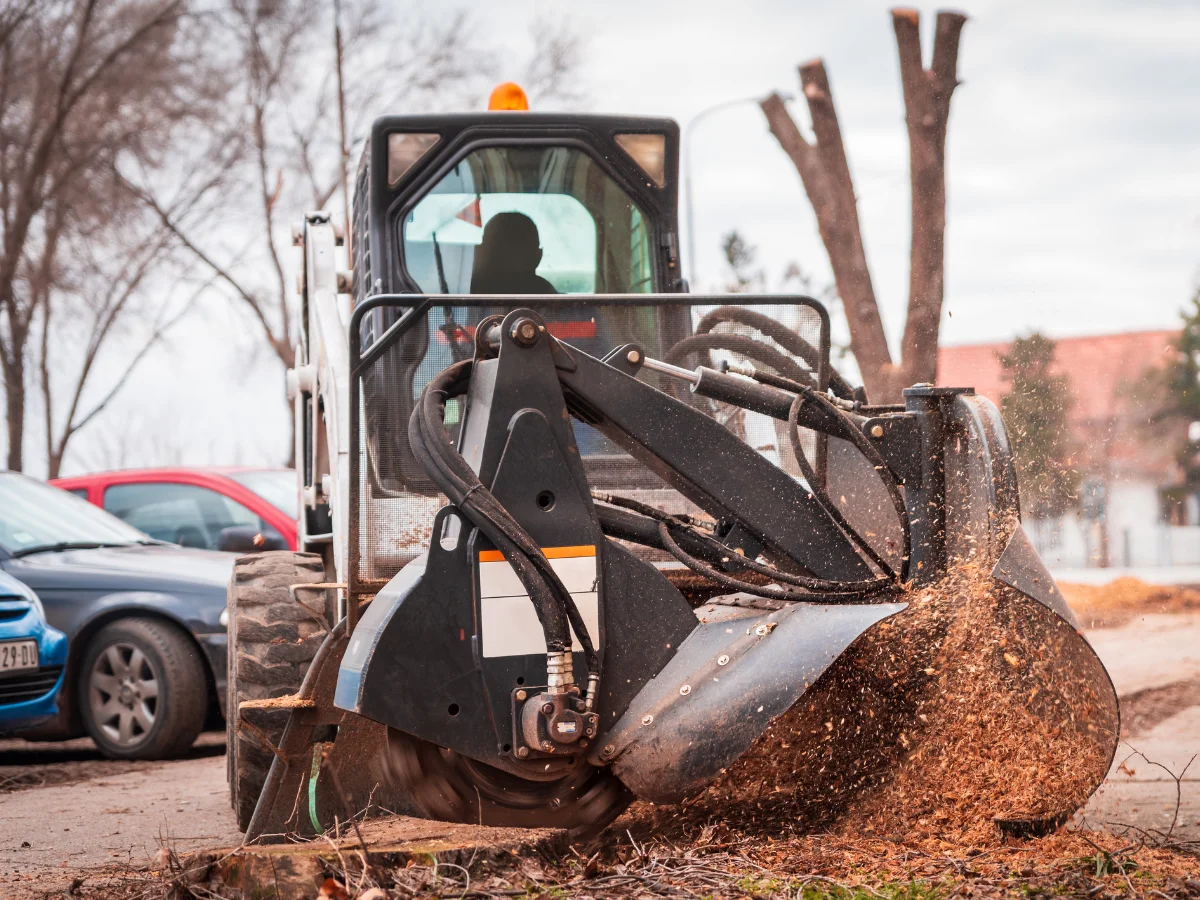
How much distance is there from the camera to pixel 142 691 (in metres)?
8.09

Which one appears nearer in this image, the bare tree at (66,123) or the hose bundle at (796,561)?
the hose bundle at (796,561)

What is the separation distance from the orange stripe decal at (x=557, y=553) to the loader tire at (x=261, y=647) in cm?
157

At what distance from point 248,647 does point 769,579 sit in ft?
6.92

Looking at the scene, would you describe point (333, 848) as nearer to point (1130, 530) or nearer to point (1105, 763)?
point (1105, 763)

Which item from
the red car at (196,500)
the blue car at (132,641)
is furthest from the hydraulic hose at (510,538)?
the red car at (196,500)

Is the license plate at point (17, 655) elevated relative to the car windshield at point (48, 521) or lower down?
lower down

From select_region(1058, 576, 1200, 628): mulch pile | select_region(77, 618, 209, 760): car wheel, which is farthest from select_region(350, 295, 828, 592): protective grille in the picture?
select_region(1058, 576, 1200, 628): mulch pile

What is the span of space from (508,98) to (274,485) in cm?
463

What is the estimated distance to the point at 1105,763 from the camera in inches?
158

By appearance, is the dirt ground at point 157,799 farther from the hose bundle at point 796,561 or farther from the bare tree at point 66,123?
the bare tree at point 66,123

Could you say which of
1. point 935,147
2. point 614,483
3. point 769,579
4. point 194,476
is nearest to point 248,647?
point 614,483

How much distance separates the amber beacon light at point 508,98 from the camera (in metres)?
6.19

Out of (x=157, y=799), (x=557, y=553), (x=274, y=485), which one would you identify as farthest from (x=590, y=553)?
(x=274, y=485)

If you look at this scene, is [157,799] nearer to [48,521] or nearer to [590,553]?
[48,521]
